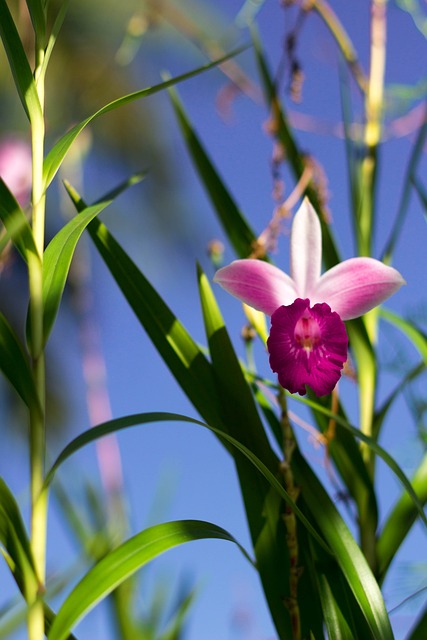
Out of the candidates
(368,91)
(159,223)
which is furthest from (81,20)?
(368,91)

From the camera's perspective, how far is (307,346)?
53 cm

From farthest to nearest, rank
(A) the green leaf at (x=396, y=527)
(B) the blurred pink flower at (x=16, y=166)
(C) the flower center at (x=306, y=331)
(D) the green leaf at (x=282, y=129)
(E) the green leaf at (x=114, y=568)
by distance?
(B) the blurred pink flower at (x=16, y=166) → (D) the green leaf at (x=282, y=129) → (A) the green leaf at (x=396, y=527) → (C) the flower center at (x=306, y=331) → (E) the green leaf at (x=114, y=568)

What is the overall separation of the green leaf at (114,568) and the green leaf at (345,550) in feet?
0.39

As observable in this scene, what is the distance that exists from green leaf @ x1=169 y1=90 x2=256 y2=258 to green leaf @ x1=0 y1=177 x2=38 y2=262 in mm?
271

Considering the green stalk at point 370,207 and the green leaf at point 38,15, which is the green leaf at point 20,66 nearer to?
the green leaf at point 38,15

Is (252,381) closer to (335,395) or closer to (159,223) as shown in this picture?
(335,395)

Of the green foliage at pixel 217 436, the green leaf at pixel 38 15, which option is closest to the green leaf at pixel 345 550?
the green foliage at pixel 217 436

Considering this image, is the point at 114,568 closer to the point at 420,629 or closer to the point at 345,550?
the point at 345,550

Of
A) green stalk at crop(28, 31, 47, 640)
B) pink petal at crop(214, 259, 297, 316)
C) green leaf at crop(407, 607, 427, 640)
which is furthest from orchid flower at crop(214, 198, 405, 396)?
green leaf at crop(407, 607, 427, 640)

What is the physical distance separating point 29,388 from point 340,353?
0.20m

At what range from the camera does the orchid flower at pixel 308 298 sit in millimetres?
518

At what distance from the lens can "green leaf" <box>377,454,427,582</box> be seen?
66 cm

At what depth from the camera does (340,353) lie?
517mm

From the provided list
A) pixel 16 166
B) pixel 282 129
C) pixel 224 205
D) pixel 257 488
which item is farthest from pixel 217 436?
pixel 16 166
